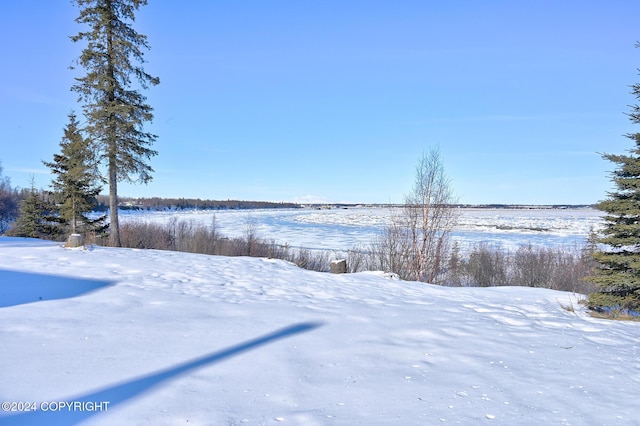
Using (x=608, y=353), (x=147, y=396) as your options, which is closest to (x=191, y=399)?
(x=147, y=396)

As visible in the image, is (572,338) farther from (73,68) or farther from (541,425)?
(73,68)

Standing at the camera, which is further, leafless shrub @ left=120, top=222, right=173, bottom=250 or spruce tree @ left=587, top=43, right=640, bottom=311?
leafless shrub @ left=120, top=222, right=173, bottom=250

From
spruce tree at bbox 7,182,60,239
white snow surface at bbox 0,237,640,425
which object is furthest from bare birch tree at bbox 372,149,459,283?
spruce tree at bbox 7,182,60,239

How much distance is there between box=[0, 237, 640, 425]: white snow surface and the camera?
314 centimetres

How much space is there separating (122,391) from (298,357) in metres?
1.80

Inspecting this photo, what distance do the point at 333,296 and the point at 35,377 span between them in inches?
214

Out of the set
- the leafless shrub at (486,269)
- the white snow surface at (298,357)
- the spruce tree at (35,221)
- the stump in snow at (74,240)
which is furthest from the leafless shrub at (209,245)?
the white snow surface at (298,357)

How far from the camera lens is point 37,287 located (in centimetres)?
716

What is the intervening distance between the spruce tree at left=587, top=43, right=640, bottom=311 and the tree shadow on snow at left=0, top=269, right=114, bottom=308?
9.98 meters

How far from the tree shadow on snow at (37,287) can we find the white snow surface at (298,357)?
0.03m

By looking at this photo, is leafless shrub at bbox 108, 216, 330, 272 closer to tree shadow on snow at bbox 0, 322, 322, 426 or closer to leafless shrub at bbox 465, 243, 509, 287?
leafless shrub at bbox 465, 243, 509, 287

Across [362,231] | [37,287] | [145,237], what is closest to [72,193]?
[145,237]

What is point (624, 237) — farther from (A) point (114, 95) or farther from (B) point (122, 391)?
(A) point (114, 95)

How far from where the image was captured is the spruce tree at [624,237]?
7.17 m
